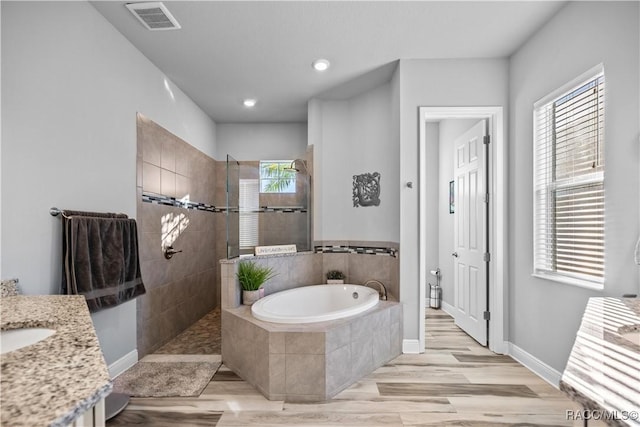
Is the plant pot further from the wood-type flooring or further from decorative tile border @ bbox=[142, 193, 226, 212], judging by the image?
decorative tile border @ bbox=[142, 193, 226, 212]

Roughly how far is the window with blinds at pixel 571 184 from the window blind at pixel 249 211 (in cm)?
257

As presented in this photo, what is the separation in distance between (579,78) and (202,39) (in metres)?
2.81

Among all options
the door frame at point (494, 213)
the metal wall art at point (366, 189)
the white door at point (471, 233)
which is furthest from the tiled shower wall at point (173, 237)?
the white door at point (471, 233)

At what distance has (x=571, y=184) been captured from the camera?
230cm

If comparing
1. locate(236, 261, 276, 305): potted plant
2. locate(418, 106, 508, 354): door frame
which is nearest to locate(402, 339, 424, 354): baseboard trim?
→ locate(418, 106, 508, 354): door frame

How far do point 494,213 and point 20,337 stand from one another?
3.29 m

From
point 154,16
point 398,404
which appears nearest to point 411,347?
point 398,404

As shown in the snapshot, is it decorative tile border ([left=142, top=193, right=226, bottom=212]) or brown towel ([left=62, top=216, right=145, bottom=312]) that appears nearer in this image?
brown towel ([left=62, top=216, right=145, bottom=312])

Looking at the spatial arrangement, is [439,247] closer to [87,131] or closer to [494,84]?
[494,84]

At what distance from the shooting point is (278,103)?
4.15 m

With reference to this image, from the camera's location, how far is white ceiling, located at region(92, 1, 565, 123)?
2.32 m

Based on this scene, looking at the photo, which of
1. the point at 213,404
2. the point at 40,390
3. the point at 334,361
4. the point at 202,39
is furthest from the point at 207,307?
the point at 40,390

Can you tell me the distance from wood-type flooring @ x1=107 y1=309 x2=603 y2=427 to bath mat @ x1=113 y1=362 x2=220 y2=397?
0.07 metres

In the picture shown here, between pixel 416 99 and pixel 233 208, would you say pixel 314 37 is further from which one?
pixel 233 208
